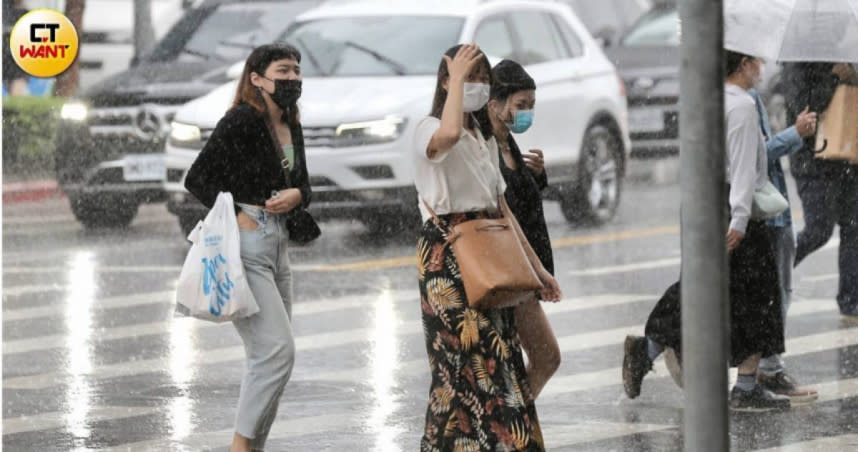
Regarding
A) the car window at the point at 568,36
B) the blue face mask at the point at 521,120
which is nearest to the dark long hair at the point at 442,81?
the blue face mask at the point at 521,120

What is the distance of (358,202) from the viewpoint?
567 inches

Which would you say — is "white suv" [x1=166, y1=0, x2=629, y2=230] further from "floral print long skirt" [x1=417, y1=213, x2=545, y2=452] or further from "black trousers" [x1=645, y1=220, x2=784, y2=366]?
"floral print long skirt" [x1=417, y1=213, x2=545, y2=452]

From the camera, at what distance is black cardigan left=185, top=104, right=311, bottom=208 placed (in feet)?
23.5

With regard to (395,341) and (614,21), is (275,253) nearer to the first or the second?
(395,341)

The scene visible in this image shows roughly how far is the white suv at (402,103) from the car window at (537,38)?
0.01m

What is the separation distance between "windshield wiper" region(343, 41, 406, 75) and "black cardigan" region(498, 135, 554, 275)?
785cm

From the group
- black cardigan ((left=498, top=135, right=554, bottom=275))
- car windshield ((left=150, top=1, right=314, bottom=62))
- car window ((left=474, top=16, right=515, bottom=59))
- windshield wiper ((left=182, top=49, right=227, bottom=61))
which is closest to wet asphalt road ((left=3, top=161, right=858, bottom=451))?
black cardigan ((left=498, top=135, right=554, bottom=275))

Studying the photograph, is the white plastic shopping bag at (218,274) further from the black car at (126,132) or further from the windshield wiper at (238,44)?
the windshield wiper at (238,44)

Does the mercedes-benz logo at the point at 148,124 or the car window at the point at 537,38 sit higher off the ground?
the car window at the point at 537,38

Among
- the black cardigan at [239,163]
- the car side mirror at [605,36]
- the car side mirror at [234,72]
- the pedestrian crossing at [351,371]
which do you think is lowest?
the pedestrian crossing at [351,371]

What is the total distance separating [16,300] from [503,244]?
6.35 m

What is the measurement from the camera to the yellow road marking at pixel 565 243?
44.5 ft

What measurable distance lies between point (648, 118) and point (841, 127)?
34.6ft

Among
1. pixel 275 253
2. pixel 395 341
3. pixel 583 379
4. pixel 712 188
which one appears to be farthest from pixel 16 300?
pixel 712 188
